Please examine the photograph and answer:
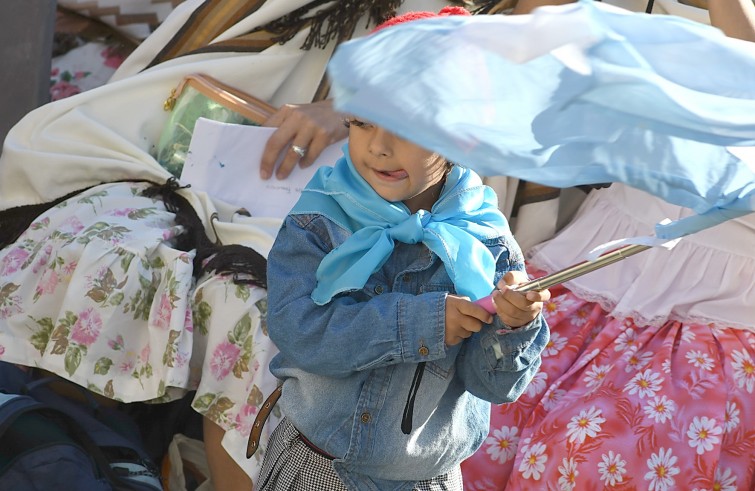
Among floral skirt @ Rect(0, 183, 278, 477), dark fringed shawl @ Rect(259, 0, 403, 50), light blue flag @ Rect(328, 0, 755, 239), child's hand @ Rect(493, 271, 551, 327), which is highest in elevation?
light blue flag @ Rect(328, 0, 755, 239)

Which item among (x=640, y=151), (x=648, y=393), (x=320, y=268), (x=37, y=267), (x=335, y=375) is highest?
(x=640, y=151)

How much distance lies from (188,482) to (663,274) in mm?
1210

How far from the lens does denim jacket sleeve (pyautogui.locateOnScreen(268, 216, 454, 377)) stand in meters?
1.53

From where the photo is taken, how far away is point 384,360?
155 cm

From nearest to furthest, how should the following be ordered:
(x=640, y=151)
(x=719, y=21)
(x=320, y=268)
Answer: (x=640, y=151) → (x=320, y=268) → (x=719, y=21)

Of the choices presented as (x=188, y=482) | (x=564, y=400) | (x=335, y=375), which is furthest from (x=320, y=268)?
(x=188, y=482)

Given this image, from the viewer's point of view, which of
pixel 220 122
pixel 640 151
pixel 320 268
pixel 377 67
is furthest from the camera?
pixel 220 122

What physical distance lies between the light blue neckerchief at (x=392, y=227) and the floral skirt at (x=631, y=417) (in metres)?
0.68

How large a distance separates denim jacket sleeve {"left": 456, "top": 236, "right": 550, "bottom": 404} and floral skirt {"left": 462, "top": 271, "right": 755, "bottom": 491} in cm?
61

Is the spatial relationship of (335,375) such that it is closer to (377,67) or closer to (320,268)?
(320,268)

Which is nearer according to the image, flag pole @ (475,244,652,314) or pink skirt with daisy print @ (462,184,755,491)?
flag pole @ (475,244,652,314)

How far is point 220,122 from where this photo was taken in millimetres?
2643

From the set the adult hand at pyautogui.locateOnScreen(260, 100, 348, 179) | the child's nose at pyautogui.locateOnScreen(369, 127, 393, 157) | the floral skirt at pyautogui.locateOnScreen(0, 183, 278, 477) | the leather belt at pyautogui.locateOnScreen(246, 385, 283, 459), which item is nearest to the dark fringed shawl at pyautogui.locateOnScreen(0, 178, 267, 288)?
the floral skirt at pyautogui.locateOnScreen(0, 183, 278, 477)

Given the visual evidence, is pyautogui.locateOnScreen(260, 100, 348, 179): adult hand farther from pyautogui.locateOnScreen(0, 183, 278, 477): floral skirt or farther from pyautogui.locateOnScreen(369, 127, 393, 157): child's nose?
pyautogui.locateOnScreen(369, 127, 393, 157): child's nose
